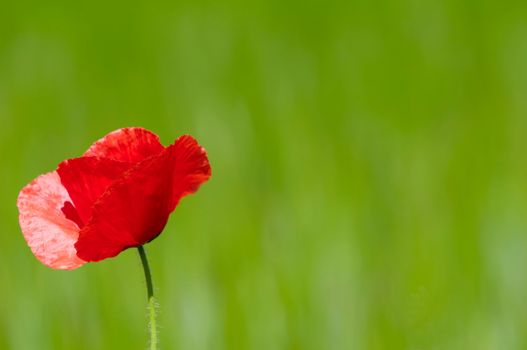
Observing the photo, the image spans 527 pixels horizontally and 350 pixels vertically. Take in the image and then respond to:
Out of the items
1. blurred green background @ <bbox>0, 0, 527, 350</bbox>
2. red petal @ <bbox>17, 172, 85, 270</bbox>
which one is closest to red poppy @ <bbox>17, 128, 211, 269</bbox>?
red petal @ <bbox>17, 172, 85, 270</bbox>

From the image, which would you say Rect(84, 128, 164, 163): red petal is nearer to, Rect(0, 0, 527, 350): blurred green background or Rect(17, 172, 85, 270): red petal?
Rect(17, 172, 85, 270): red petal

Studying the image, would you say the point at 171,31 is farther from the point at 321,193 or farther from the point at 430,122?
the point at 321,193

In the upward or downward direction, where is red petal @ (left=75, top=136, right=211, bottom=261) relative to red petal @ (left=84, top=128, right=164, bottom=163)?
downward

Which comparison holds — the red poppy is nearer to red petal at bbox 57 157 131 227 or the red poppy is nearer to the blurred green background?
red petal at bbox 57 157 131 227

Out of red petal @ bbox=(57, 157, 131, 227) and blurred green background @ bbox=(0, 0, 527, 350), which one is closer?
red petal @ bbox=(57, 157, 131, 227)

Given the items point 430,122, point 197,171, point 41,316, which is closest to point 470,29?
point 430,122

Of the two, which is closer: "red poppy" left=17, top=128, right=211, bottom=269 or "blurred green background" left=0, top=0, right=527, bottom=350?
"red poppy" left=17, top=128, right=211, bottom=269

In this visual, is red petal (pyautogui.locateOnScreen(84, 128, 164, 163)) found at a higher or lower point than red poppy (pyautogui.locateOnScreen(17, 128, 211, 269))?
higher
